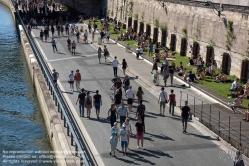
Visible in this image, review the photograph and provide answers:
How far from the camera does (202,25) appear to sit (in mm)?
40562

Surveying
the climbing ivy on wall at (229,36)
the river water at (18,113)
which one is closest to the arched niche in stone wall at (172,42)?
the climbing ivy on wall at (229,36)

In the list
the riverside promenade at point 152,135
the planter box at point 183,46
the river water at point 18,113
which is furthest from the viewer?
the planter box at point 183,46

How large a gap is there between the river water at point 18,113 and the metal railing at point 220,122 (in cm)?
774

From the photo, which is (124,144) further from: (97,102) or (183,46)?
(183,46)

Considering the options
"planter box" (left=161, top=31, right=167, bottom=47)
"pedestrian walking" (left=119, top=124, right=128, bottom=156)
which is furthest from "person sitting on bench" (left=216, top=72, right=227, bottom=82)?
"planter box" (left=161, top=31, right=167, bottom=47)

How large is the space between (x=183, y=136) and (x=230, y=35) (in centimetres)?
1519

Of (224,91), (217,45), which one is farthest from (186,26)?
(224,91)

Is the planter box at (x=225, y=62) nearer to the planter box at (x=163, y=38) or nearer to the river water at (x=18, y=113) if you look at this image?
the planter box at (x=163, y=38)

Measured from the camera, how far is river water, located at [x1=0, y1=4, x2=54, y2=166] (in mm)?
25378

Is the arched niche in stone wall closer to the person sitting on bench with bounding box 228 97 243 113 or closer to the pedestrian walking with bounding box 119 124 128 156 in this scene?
the person sitting on bench with bounding box 228 97 243 113

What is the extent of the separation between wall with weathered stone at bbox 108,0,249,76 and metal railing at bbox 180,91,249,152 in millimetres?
7915

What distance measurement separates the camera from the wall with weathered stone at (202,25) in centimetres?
3484

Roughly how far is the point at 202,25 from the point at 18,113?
55.1 feet

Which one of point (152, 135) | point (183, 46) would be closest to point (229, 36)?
point (183, 46)
